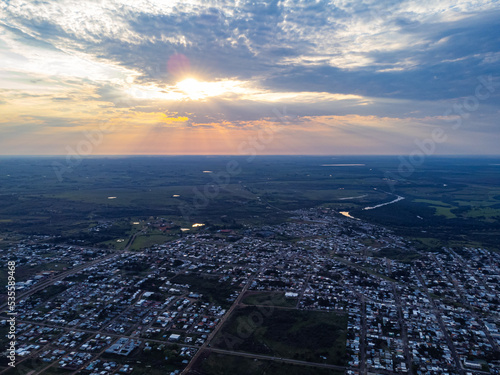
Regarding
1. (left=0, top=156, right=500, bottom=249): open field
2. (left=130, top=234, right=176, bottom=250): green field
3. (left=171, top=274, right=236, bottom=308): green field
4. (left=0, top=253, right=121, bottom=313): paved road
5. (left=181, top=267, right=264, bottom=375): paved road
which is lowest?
(left=181, top=267, right=264, bottom=375): paved road

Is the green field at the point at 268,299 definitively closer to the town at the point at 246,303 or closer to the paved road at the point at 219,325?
the town at the point at 246,303

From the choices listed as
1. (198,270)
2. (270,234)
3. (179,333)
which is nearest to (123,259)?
(198,270)

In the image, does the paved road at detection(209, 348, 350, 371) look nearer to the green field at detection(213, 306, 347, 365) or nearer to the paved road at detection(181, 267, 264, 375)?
the green field at detection(213, 306, 347, 365)

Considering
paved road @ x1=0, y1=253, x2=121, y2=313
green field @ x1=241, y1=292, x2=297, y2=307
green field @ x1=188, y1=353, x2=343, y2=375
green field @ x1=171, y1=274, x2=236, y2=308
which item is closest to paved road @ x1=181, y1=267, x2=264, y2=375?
green field @ x1=188, y1=353, x2=343, y2=375

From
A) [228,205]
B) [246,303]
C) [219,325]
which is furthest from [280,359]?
[228,205]

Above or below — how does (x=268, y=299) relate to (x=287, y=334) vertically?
above

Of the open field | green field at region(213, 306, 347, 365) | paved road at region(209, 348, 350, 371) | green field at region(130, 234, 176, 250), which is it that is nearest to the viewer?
paved road at region(209, 348, 350, 371)

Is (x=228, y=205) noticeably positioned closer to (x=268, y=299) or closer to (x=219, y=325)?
(x=268, y=299)

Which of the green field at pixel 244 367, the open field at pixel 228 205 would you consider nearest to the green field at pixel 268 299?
the green field at pixel 244 367
